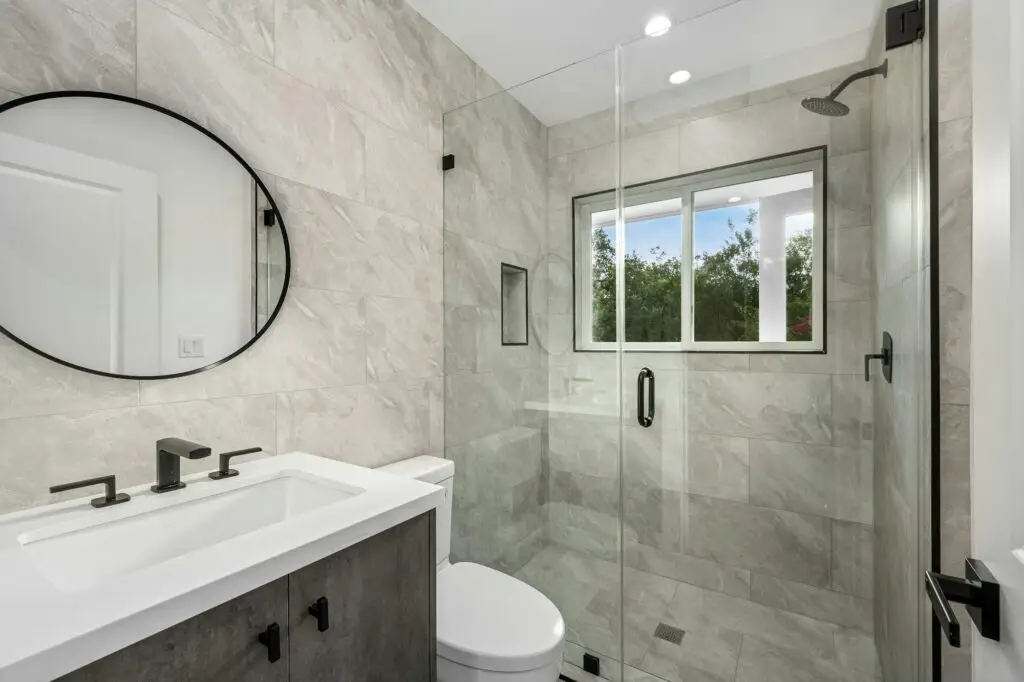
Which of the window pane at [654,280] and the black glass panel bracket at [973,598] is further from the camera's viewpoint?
the window pane at [654,280]

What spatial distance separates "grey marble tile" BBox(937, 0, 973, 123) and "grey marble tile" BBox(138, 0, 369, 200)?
1715 millimetres

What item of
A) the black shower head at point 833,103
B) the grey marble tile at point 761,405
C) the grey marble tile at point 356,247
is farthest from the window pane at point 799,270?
the grey marble tile at point 356,247

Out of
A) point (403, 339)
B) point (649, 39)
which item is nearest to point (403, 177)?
point (403, 339)

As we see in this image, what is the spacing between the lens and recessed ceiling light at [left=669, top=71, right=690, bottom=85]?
5.90 ft

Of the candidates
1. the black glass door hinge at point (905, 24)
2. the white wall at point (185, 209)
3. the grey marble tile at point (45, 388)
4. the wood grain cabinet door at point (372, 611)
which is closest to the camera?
the wood grain cabinet door at point (372, 611)

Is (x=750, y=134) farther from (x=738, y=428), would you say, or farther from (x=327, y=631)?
(x=327, y=631)

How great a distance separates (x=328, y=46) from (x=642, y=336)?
5.01 feet

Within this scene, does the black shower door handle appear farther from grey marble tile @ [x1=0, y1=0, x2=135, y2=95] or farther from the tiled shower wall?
grey marble tile @ [x1=0, y1=0, x2=135, y2=95]

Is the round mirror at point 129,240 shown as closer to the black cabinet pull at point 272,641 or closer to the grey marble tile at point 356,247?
the grey marble tile at point 356,247

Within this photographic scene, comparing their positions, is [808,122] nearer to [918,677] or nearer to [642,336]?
[642,336]

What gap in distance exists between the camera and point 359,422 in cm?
163

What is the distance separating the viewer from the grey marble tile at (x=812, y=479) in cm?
160

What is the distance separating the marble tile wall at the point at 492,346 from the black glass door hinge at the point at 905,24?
117 centimetres

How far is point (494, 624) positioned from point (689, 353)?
1.19 m
